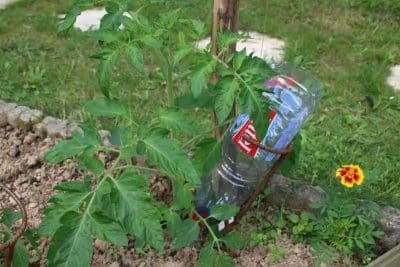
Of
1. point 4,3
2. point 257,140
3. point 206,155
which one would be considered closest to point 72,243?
point 206,155

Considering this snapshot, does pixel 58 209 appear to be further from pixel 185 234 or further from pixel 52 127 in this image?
pixel 52 127

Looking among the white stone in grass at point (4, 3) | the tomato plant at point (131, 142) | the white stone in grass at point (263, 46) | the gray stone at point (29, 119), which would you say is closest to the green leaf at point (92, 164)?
the tomato plant at point (131, 142)

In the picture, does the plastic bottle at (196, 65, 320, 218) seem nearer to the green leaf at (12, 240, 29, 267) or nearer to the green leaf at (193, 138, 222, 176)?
the green leaf at (193, 138, 222, 176)

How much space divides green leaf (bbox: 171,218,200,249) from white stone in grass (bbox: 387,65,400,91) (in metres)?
1.91

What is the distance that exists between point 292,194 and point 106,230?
38.9 inches

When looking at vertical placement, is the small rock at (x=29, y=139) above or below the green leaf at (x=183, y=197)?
below

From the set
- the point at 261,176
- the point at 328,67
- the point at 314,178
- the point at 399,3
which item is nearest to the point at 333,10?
the point at 399,3

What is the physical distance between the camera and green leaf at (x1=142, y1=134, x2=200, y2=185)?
1.65 m

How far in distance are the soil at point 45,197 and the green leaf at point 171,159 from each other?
0.67 metres

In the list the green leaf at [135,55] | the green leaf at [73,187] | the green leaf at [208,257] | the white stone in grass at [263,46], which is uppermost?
the green leaf at [135,55]

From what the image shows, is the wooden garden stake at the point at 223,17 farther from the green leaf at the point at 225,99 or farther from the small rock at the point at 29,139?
the small rock at the point at 29,139

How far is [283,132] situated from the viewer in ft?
6.57

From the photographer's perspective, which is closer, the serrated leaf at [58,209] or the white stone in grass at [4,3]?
the serrated leaf at [58,209]

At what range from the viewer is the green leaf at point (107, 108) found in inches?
72.7
